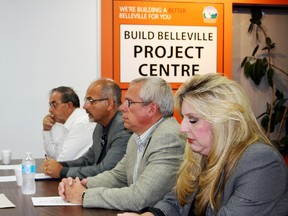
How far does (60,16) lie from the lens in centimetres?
510

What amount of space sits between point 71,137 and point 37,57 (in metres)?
1.60

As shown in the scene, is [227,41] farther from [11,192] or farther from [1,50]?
[11,192]

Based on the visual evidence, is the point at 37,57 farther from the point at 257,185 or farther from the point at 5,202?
the point at 257,185

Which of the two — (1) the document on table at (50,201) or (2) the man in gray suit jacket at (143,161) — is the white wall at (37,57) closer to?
(2) the man in gray suit jacket at (143,161)

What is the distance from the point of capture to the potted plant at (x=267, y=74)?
561cm

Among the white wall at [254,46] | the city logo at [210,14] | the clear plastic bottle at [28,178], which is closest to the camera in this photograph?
the clear plastic bottle at [28,178]

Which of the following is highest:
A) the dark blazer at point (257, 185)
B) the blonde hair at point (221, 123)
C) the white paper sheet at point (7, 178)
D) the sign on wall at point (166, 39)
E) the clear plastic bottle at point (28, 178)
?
the sign on wall at point (166, 39)

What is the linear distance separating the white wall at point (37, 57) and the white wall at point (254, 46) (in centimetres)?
164

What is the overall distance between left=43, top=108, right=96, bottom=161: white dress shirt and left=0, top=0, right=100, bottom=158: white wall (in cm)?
92

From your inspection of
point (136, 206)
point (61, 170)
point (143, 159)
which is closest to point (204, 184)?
point (136, 206)

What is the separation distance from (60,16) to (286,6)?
2466 mm

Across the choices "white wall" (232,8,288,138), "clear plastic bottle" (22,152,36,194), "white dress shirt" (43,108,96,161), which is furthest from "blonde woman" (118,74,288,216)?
"white wall" (232,8,288,138)

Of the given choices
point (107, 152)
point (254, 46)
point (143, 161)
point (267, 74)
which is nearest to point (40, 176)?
Answer: point (107, 152)

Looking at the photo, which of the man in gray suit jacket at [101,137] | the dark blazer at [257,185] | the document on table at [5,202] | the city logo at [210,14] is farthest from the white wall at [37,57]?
the dark blazer at [257,185]
